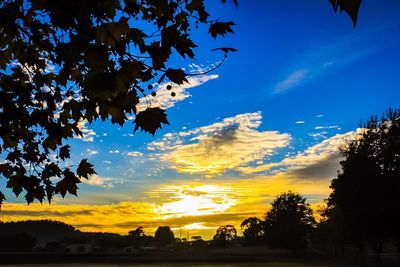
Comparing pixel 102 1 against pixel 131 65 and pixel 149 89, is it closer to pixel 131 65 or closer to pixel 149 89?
pixel 131 65

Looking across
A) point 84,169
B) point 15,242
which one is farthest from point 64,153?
point 15,242

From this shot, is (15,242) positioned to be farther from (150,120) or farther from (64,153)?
(150,120)

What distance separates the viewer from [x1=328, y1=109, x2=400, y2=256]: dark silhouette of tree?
167 feet

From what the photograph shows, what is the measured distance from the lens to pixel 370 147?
184 feet

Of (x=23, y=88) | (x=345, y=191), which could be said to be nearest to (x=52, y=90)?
(x=23, y=88)

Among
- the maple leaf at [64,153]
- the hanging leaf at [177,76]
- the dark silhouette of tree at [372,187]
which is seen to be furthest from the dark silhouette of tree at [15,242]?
the hanging leaf at [177,76]

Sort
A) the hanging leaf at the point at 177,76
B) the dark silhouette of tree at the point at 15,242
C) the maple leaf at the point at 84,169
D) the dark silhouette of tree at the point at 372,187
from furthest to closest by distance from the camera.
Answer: the dark silhouette of tree at the point at 15,242 < the dark silhouette of tree at the point at 372,187 < the maple leaf at the point at 84,169 < the hanging leaf at the point at 177,76

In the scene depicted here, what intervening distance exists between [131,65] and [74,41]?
1.78 feet

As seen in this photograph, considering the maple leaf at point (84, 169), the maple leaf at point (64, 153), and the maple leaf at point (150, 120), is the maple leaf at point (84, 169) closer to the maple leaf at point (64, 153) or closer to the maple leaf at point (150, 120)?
the maple leaf at point (64, 153)

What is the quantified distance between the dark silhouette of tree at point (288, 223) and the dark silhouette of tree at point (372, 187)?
44.8 meters

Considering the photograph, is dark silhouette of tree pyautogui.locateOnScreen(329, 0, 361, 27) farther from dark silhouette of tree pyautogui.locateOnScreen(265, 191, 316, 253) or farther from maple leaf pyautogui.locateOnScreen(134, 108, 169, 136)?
dark silhouette of tree pyautogui.locateOnScreen(265, 191, 316, 253)

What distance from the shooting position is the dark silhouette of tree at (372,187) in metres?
50.8

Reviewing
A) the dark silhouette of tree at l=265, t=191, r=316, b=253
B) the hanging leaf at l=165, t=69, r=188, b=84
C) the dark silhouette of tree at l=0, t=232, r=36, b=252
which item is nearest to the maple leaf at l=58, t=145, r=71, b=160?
the hanging leaf at l=165, t=69, r=188, b=84

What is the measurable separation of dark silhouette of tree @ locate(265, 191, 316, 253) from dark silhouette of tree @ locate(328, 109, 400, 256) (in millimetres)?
→ 44814
